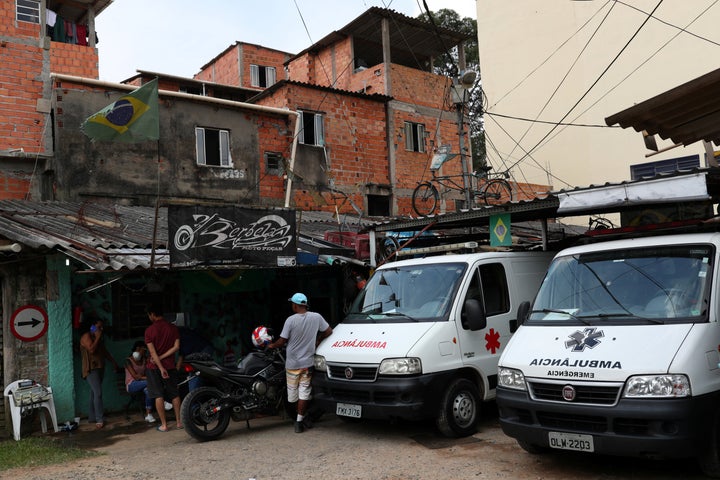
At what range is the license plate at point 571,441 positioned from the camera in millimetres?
4805

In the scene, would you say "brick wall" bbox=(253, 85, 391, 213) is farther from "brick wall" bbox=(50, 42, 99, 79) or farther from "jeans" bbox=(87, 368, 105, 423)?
"jeans" bbox=(87, 368, 105, 423)

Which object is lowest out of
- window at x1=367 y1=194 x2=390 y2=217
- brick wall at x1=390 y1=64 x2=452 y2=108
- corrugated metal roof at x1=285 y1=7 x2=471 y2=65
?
window at x1=367 y1=194 x2=390 y2=217

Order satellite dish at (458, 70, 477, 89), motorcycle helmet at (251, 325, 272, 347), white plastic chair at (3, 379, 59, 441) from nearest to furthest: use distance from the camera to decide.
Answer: motorcycle helmet at (251, 325, 272, 347) → white plastic chair at (3, 379, 59, 441) → satellite dish at (458, 70, 477, 89)

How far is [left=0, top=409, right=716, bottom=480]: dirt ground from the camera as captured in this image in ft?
17.9

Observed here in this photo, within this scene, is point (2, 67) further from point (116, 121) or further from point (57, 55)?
point (116, 121)

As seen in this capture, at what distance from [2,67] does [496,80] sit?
16.8 metres

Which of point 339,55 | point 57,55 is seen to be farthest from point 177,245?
point 339,55

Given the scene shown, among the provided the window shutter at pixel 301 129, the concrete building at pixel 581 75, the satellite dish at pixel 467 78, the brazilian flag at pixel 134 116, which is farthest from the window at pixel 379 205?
the brazilian flag at pixel 134 116

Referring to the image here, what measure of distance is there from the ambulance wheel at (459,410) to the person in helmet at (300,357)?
6.01 feet

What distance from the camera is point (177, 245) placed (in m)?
8.08

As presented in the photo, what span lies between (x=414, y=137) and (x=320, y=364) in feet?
45.5

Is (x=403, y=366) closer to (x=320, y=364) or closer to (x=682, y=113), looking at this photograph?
(x=320, y=364)

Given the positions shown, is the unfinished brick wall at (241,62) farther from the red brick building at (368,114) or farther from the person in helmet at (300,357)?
the person in helmet at (300,357)

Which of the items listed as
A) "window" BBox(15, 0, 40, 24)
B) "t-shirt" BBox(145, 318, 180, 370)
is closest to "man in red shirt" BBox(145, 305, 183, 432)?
"t-shirt" BBox(145, 318, 180, 370)
